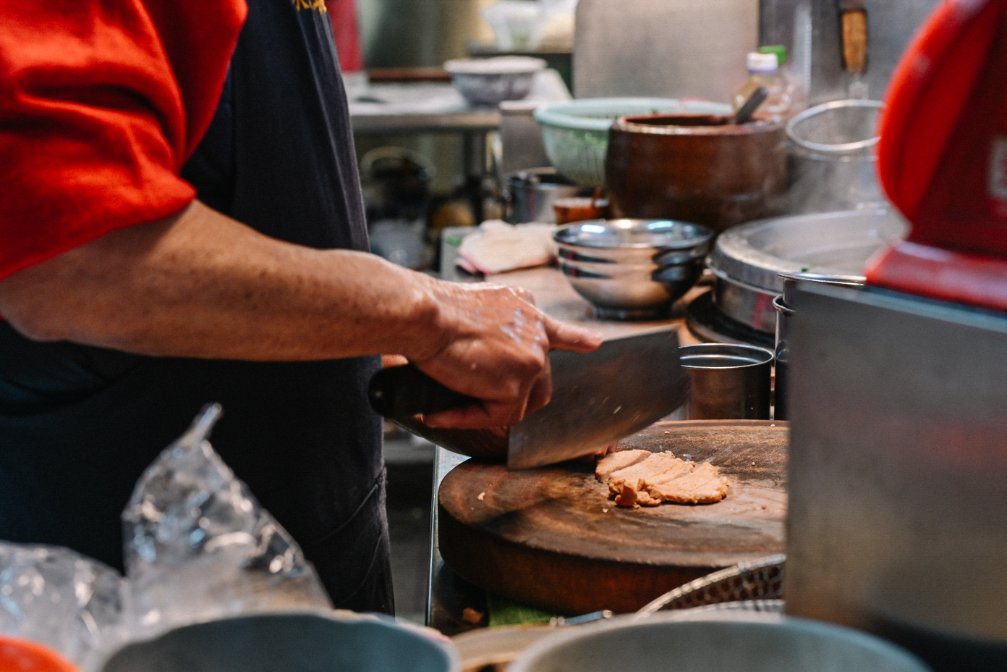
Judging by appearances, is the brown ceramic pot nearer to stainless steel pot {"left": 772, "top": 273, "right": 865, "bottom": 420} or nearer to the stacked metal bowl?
the stacked metal bowl

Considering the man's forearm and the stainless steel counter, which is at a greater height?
the man's forearm

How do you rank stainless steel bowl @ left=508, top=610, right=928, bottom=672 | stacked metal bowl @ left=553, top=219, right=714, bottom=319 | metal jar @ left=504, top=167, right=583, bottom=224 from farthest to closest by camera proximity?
metal jar @ left=504, top=167, right=583, bottom=224 → stacked metal bowl @ left=553, top=219, right=714, bottom=319 → stainless steel bowl @ left=508, top=610, right=928, bottom=672

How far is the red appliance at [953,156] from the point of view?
0.75 meters

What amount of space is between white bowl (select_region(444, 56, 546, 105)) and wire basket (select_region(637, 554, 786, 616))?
378cm

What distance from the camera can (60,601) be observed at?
2.52 ft

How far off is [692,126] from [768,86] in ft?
0.75

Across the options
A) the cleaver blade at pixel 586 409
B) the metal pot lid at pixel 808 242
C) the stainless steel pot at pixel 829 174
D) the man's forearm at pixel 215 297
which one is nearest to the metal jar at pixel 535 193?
the stainless steel pot at pixel 829 174

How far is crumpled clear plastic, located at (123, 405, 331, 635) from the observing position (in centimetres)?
76

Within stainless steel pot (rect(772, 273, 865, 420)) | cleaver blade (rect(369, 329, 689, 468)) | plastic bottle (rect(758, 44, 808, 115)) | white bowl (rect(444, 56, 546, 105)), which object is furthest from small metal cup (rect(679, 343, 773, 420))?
white bowl (rect(444, 56, 546, 105))

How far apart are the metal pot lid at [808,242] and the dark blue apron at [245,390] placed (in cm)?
94

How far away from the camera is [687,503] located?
1408 mm

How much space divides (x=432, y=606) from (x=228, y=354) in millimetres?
403

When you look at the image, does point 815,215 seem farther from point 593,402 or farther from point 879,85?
point 593,402

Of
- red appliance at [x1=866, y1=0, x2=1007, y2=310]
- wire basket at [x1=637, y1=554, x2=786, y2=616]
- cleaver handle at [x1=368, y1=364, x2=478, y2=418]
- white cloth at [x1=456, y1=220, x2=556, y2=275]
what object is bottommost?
white cloth at [x1=456, y1=220, x2=556, y2=275]
